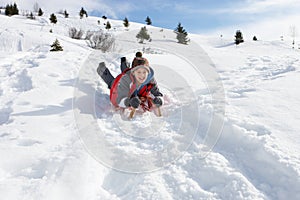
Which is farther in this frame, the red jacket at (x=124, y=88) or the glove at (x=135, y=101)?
the red jacket at (x=124, y=88)

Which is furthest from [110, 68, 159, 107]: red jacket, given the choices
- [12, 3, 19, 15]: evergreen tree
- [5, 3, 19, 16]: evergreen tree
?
[12, 3, 19, 15]: evergreen tree

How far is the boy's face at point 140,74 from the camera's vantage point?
344 centimetres

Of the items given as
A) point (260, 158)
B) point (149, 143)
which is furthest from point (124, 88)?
point (260, 158)

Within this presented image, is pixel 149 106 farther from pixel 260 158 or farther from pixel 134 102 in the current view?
pixel 260 158

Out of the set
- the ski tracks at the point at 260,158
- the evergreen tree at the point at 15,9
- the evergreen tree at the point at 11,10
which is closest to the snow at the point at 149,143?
the ski tracks at the point at 260,158

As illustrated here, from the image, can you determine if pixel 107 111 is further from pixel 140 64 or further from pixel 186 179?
pixel 186 179

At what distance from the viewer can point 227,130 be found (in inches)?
110

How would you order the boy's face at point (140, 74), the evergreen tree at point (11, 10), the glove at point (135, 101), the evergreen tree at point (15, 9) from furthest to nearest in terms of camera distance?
the evergreen tree at point (15, 9) < the evergreen tree at point (11, 10) < the boy's face at point (140, 74) < the glove at point (135, 101)

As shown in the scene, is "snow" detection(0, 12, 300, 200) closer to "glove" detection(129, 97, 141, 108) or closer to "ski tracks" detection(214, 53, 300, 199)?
"ski tracks" detection(214, 53, 300, 199)

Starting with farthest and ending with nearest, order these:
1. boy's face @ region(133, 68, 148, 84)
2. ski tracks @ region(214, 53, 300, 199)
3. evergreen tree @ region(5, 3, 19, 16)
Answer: evergreen tree @ region(5, 3, 19, 16)
boy's face @ region(133, 68, 148, 84)
ski tracks @ region(214, 53, 300, 199)

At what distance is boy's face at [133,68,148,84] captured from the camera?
3443mm

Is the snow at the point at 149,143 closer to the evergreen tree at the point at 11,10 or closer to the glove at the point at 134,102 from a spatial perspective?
the glove at the point at 134,102

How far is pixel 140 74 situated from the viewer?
3449 mm

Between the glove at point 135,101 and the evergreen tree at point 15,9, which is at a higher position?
the evergreen tree at point 15,9
